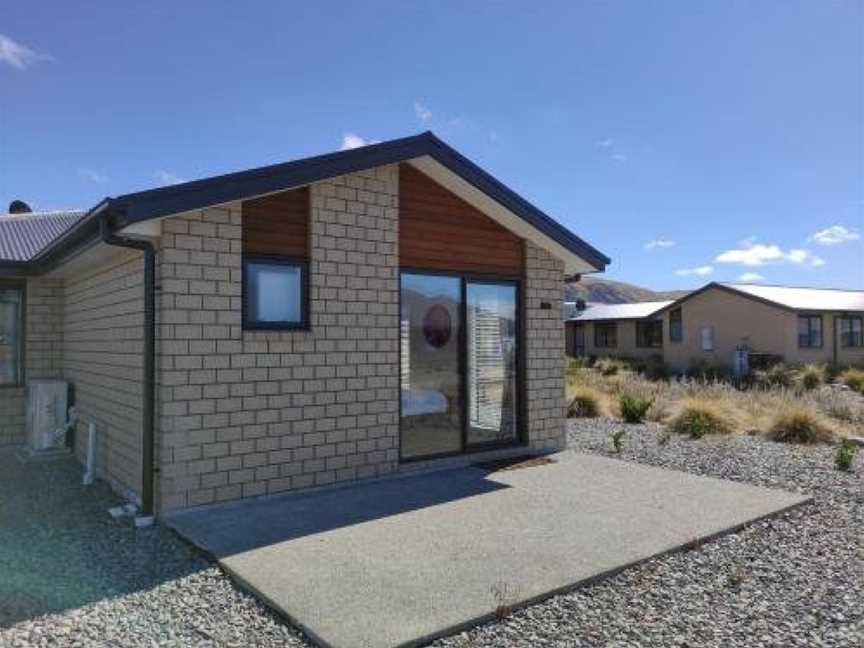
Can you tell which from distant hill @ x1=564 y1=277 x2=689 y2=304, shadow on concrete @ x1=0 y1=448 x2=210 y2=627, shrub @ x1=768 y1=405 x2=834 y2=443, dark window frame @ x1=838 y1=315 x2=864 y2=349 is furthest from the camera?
distant hill @ x1=564 y1=277 x2=689 y2=304

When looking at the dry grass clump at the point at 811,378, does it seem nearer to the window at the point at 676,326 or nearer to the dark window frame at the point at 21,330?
the window at the point at 676,326

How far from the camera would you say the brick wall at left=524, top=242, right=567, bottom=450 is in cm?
897

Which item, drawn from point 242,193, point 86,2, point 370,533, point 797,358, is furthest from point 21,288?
point 797,358

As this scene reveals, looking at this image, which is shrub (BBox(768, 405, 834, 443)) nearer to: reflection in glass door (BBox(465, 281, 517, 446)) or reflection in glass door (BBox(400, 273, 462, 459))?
reflection in glass door (BBox(465, 281, 517, 446))

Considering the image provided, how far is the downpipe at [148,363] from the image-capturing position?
5910 mm

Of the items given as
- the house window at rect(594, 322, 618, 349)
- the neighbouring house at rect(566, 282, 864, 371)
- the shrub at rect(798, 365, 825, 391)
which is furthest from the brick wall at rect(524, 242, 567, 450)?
the house window at rect(594, 322, 618, 349)

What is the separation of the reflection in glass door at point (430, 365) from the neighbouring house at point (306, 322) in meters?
0.02

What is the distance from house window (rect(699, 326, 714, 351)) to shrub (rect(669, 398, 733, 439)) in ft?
68.3

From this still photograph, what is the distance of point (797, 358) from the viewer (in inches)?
1090

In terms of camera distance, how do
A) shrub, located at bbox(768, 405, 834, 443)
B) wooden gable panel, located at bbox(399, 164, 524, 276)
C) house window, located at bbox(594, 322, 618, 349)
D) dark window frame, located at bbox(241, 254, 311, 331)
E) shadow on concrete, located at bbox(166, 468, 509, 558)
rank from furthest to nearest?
house window, located at bbox(594, 322, 618, 349), shrub, located at bbox(768, 405, 834, 443), wooden gable panel, located at bbox(399, 164, 524, 276), dark window frame, located at bbox(241, 254, 311, 331), shadow on concrete, located at bbox(166, 468, 509, 558)

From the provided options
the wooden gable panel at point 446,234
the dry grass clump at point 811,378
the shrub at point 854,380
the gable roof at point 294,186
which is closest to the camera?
the gable roof at point 294,186

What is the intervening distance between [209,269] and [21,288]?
578 centimetres

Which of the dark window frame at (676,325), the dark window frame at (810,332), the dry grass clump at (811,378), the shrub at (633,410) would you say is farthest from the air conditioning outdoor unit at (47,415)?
the dark window frame at (676,325)

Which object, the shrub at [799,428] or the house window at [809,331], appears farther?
the house window at [809,331]
